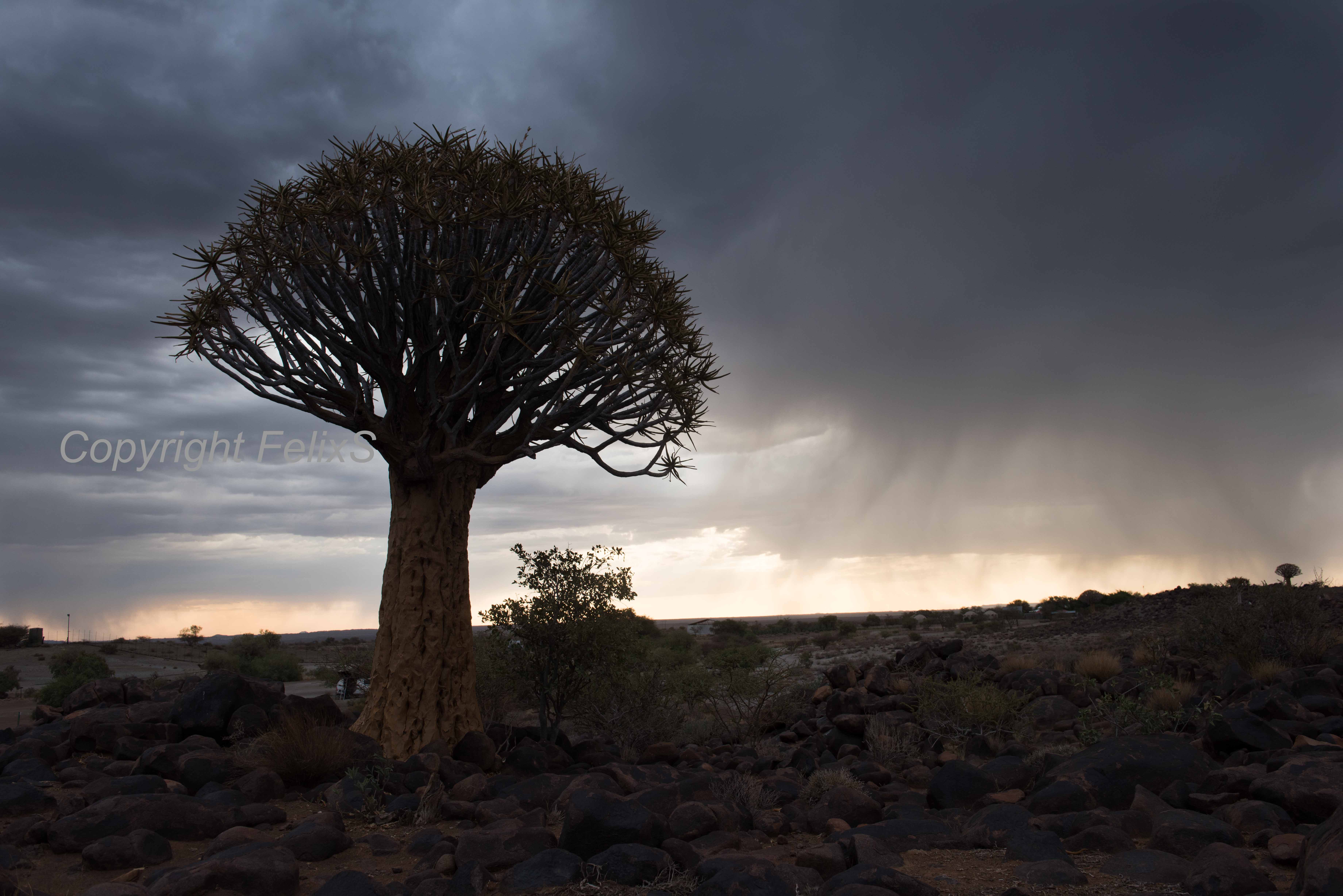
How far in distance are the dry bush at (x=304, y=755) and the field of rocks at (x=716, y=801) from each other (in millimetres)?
28

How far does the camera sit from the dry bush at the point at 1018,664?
1927 cm

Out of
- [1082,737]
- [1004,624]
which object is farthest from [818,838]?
[1004,624]

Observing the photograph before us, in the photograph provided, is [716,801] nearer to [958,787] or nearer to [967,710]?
[958,787]

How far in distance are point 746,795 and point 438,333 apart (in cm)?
700

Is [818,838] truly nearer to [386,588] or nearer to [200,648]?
[386,588]

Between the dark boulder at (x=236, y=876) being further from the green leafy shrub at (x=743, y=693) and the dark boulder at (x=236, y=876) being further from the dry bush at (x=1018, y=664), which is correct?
the dry bush at (x=1018, y=664)

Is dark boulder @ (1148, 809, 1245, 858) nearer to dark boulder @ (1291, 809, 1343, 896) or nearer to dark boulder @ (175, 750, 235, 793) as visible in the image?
dark boulder @ (1291, 809, 1343, 896)

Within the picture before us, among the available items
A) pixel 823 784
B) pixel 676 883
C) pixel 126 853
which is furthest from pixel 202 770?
pixel 823 784

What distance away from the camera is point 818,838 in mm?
8234

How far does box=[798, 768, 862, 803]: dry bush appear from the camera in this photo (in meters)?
9.94

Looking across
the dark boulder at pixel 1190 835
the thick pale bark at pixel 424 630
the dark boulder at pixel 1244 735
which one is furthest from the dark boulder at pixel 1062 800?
the thick pale bark at pixel 424 630

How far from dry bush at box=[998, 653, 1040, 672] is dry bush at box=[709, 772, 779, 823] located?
10.7m

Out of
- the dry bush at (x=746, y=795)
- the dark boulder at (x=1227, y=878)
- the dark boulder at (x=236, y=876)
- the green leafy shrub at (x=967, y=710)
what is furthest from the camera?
the green leafy shrub at (x=967, y=710)

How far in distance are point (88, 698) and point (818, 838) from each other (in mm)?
14771
